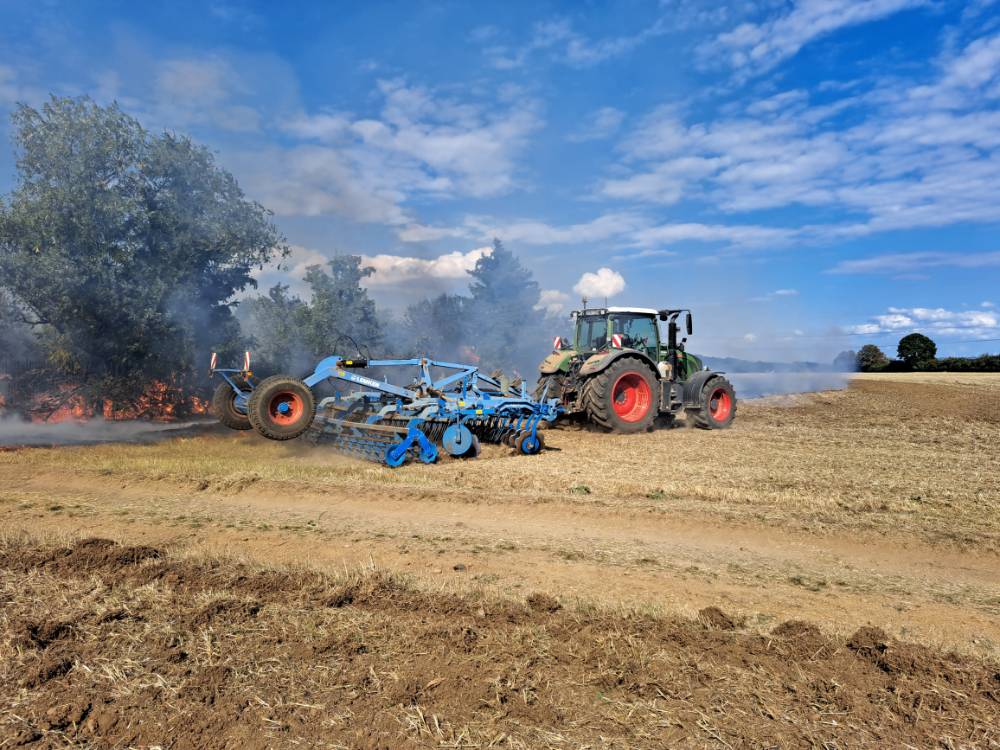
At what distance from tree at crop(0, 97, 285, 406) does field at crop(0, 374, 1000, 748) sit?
240 inches

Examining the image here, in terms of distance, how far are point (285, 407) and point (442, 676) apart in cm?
713

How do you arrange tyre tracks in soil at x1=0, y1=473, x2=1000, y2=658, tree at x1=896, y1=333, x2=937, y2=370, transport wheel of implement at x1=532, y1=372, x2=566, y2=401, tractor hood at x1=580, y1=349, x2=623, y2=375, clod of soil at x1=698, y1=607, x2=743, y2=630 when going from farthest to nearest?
tree at x1=896, y1=333, x2=937, y2=370
transport wheel of implement at x1=532, y1=372, x2=566, y2=401
tractor hood at x1=580, y1=349, x2=623, y2=375
tyre tracks in soil at x1=0, y1=473, x2=1000, y2=658
clod of soil at x1=698, y1=607, x2=743, y2=630

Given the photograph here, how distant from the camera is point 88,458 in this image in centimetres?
A: 1075

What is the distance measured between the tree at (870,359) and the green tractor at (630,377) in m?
36.0

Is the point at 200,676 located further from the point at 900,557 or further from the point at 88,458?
the point at 88,458

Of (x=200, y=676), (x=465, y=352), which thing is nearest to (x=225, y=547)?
(x=200, y=676)

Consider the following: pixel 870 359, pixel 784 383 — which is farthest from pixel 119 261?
pixel 870 359

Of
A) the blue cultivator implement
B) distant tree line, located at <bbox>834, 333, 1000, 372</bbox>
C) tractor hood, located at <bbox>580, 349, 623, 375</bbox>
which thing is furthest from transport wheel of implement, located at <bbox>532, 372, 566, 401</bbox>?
distant tree line, located at <bbox>834, 333, 1000, 372</bbox>

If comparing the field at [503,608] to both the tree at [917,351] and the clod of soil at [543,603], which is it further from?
the tree at [917,351]

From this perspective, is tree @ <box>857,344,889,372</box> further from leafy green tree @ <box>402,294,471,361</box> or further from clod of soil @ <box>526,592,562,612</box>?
clod of soil @ <box>526,592,562,612</box>

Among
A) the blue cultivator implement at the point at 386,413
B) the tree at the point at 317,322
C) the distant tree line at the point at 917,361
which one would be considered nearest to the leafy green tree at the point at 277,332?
the tree at the point at 317,322

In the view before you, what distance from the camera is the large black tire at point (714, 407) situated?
14594 millimetres

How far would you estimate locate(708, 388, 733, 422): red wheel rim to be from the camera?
49.5ft

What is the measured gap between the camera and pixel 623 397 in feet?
45.3
